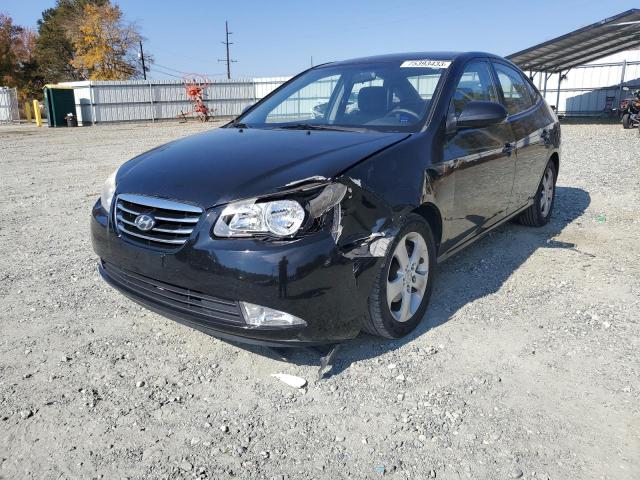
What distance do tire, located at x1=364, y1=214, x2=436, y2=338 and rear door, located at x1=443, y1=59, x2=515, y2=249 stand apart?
37 centimetres

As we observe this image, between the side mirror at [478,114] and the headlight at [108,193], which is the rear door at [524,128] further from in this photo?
the headlight at [108,193]

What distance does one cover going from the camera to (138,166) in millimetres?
3127

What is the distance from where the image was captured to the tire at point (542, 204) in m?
5.30

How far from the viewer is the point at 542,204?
5.45m

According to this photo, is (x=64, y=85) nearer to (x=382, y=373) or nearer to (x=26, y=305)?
(x=26, y=305)

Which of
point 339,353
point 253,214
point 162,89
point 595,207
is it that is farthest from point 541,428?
point 162,89

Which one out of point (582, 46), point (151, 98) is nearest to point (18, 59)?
point (151, 98)

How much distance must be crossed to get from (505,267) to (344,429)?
2563 mm

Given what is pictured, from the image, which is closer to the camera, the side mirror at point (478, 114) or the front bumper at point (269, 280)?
the front bumper at point (269, 280)

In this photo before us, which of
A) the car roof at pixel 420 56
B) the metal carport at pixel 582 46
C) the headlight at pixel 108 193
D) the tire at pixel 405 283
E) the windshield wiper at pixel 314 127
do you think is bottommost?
the tire at pixel 405 283

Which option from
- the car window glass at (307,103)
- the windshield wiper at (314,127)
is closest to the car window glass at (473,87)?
the windshield wiper at (314,127)

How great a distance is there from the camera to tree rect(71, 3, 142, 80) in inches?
1625

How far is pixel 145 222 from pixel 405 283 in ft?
4.89

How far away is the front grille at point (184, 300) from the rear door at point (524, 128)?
9.52 feet
